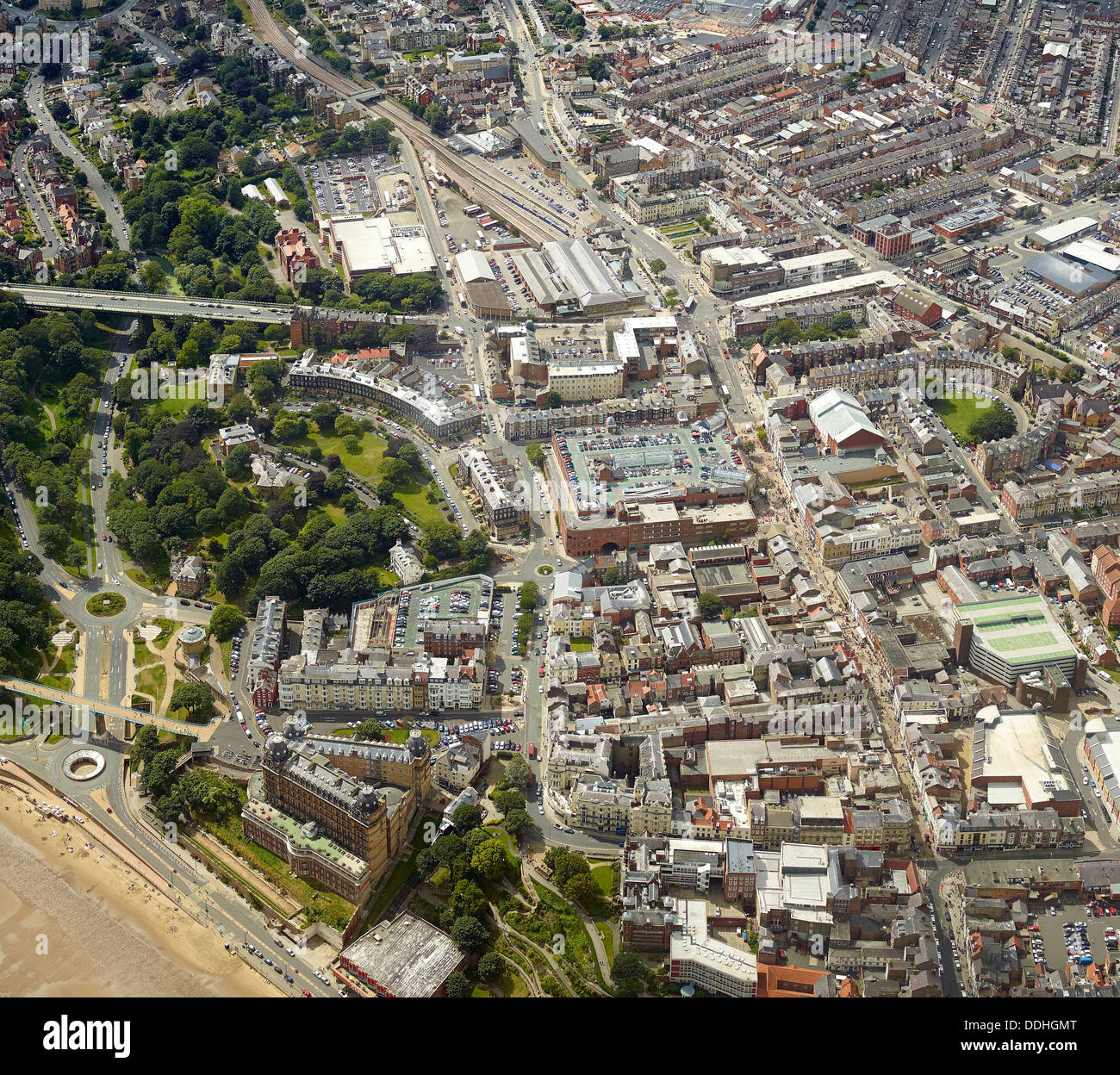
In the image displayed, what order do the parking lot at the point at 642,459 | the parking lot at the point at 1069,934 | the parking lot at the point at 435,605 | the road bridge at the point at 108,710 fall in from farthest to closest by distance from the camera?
the parking lot at the point at 642,459
the parking lot at the point at 435,605
the road bridge at the point at 108,710
the parking lot at the point at 1069,934

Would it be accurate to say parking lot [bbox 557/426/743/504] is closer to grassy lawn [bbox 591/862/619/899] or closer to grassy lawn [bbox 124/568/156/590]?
grassy lawn [bbox 124/568/156/590]

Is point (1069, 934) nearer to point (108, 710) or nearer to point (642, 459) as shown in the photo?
point (642, 459)

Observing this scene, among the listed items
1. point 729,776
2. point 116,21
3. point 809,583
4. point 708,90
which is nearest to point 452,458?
point 809,583

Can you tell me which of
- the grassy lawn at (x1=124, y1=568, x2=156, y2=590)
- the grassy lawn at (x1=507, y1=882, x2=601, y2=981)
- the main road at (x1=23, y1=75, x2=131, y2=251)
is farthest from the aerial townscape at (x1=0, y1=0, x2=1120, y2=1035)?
the grassy lawn at (x1=124, y1=568, x2=156, y2=590)

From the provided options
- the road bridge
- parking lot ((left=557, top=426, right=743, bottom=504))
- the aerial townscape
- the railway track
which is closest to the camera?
the aerial townscape

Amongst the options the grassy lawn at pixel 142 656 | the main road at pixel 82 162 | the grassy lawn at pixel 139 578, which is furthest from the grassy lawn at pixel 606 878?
the main road at pixel 82 162

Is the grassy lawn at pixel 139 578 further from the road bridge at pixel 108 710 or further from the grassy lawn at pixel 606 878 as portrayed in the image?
the grassy lawn at pixel 606 878
